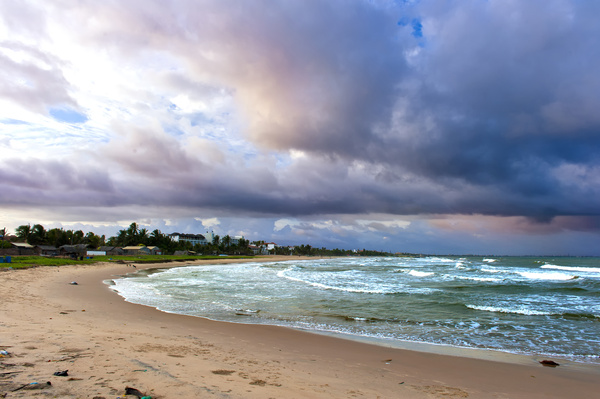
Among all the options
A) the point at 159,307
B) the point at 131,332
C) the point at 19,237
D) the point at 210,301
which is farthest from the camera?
the point at 19,237

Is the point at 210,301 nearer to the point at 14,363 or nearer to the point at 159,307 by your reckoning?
the point at 159,307

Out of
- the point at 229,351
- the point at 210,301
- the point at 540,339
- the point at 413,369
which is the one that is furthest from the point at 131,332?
the point at 540,339

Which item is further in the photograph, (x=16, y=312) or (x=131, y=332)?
(x=16, y=312)

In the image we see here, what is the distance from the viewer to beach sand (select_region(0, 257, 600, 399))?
5.54 m

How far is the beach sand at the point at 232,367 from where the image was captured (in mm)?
5543

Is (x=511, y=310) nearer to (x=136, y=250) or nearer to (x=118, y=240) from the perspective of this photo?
(x=136, y=250)

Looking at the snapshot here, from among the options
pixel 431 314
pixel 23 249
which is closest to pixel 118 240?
pixel 23 249

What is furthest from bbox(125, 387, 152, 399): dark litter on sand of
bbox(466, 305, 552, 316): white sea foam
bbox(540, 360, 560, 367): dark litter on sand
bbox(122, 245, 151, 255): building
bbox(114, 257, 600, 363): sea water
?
bbox(122, 245, 151, 255): building

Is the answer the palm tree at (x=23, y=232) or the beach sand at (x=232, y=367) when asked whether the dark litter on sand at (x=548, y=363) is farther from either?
the palm tree at (x=23, y=232)

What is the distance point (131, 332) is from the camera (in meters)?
10.4

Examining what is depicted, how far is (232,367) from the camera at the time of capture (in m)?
7.25

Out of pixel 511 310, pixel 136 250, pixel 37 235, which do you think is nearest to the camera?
pixel 511 310

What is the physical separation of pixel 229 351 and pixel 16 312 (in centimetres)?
879

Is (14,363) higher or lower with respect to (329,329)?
higher
